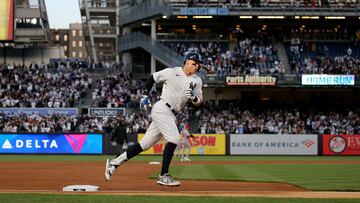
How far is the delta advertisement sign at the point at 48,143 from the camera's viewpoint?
37094 mm

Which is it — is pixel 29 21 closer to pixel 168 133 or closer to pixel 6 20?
pixel 6 20

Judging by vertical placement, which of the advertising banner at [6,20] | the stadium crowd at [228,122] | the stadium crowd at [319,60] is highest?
Result: the advertising banner at [6,20]

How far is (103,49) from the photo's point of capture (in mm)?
81688

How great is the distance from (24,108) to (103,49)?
37700 mm

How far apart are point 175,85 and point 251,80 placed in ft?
111

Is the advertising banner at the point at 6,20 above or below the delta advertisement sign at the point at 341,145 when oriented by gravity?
above

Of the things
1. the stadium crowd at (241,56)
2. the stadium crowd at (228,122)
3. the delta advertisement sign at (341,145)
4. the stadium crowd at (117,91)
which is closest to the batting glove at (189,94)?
the delta advertisement sign at (341,145)

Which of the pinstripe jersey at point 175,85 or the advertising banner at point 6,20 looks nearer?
the pinstripe jersey at point 175,85

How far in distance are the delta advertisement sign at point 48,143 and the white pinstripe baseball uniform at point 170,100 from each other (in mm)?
24847

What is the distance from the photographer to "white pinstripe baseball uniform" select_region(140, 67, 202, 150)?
12570 millimetres

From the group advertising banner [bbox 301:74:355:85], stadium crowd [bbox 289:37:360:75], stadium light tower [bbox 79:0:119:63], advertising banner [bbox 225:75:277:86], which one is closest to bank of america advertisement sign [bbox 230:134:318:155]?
advertising banner [bbox 225:75:277:86]

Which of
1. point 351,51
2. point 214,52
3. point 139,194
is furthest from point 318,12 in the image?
point 139,194

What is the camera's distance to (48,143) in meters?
37.2

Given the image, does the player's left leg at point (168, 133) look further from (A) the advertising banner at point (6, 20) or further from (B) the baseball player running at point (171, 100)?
(A) the advertising banner at point (6, 20)
